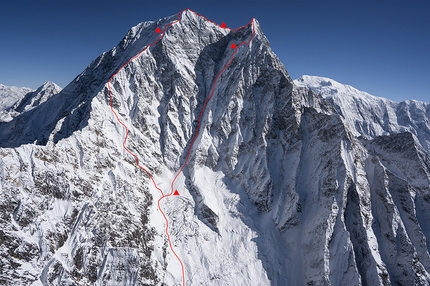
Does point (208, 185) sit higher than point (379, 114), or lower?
lower

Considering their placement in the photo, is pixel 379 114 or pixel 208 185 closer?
pixel 208 185

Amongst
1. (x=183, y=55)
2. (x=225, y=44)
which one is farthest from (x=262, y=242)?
(x=225, y=44)

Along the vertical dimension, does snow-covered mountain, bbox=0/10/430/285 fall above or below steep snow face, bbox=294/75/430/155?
below

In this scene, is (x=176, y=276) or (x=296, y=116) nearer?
(x=176, y=276)

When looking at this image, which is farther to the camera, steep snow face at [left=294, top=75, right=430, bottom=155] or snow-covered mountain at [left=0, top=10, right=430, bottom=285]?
steep snow face at [left=294, top=75, right=430, bottom=155]

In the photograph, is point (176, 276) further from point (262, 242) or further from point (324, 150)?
point (324, 150)
